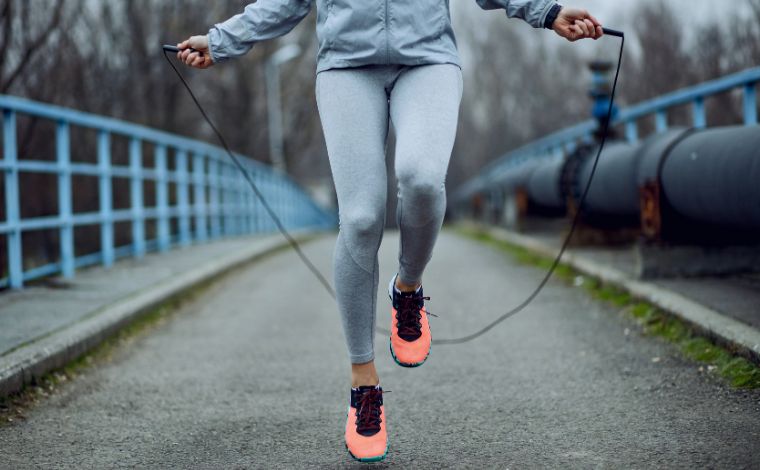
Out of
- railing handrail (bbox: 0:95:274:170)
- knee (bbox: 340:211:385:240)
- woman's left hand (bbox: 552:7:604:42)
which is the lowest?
knee (bbox: 340:211:385:240)

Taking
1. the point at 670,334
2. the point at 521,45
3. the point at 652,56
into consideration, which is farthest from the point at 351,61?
the point at 521,45

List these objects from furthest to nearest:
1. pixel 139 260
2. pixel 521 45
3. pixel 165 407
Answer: pixel 521 45 → pixel 139 260 → pixel 165 407

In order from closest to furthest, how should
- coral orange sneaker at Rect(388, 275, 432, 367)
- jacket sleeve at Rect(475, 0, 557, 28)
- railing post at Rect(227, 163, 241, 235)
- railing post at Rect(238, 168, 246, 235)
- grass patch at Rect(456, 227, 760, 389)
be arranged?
jacket sleeve at Rect(475, 0, 557, 28) → coral orange sneaker at Rect(388, 275, 432, 367) → grass patch at Rect(456, 227, 760, 389) → railing post at Rect(227, 163, 241, 235) → railing post at Rect(238, 168, 246, 235)

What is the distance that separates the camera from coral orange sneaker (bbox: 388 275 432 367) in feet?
10.4

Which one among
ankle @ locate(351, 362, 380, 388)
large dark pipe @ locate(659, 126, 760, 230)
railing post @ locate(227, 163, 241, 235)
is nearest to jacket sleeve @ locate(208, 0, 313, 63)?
ankle @ locate(351, 362, 380, 388)

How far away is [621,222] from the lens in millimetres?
7832

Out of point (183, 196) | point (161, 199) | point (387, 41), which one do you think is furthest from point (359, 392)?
point (183, 196)

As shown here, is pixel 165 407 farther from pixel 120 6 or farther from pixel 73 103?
pixel 120 6

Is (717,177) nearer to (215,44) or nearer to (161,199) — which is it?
(215,44)

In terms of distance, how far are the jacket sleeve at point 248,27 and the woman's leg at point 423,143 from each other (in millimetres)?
492

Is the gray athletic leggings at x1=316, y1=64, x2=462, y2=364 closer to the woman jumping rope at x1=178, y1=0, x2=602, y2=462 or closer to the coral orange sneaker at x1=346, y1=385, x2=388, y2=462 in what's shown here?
the woman jumping rope at x1=178, y1=0, x2=602, y2=462

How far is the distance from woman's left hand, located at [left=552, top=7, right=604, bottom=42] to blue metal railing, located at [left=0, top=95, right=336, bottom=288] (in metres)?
4.32

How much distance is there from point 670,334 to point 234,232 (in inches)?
465

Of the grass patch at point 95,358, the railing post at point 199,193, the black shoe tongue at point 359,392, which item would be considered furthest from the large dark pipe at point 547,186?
the black shoe tongue at point 359,392
